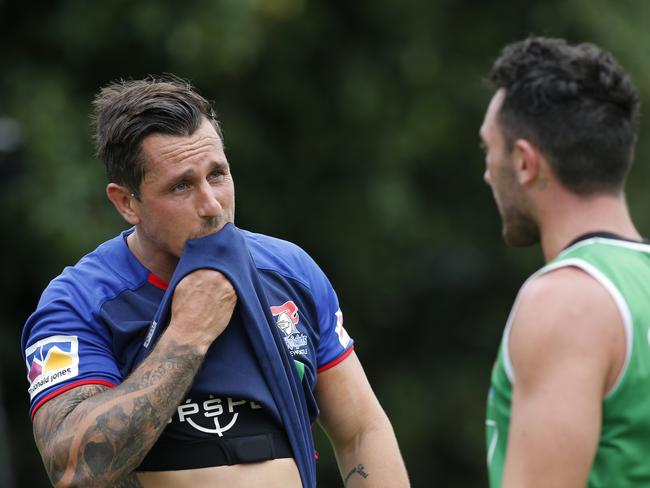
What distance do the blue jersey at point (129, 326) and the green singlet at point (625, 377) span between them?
3.43ft

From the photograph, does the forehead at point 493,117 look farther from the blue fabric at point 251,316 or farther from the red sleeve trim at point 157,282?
the red sleeve trim at point 157,282

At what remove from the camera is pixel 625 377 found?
2.62 m

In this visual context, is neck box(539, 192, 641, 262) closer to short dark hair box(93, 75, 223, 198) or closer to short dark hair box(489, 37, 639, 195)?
short dark hair box(489, 37, 639, 195)

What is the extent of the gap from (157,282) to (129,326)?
22 centimetres

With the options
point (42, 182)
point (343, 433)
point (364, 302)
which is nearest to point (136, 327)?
point (343, 433)

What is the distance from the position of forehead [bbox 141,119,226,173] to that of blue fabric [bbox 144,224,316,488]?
241 mm

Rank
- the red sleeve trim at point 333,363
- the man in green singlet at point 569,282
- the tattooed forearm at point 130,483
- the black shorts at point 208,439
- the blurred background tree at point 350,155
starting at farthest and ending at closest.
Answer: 1. the blurred background tree at point 350,155
2. the red sleeve trim at point 333,363
3. the black shorts at point 208,439
4. the tattooed forearm at point 130,483
5. the man in green singlet at point 569,282

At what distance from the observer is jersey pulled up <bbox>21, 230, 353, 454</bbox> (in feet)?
11.1

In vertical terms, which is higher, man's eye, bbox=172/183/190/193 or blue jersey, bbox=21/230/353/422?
man's eye, bbox=172/183/190/193

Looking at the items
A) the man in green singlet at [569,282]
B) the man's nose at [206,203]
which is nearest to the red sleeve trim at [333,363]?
the man's nose at [206,203]

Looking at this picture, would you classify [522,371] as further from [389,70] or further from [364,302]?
[364,302]

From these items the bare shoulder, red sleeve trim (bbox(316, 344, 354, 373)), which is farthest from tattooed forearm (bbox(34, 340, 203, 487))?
the bare shoulder

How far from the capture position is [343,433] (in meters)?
3.79

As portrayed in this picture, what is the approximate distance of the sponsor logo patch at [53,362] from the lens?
3.37 m
